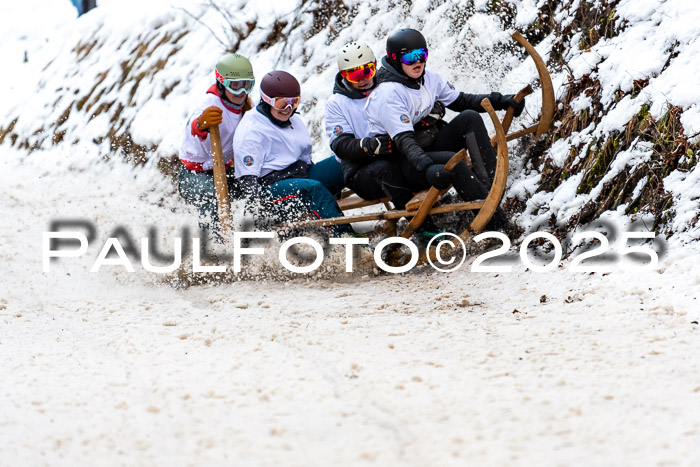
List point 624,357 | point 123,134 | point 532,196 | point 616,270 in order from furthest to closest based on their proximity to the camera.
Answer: point 123,134
point 532,196
point 616,270
point 624,357

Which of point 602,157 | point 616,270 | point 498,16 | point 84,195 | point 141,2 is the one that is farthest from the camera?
point 141,2

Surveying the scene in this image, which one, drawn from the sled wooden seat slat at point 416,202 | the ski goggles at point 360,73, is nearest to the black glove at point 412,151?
the sled wooden seat slat at point 416,202

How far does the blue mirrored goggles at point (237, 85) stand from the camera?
5.46 meters

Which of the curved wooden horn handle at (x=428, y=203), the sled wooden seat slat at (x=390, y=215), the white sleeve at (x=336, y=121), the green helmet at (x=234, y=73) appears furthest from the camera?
the green helmet at (x=234, y=73)

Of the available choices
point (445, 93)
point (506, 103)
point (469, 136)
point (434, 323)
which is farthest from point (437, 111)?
point (434, 323)

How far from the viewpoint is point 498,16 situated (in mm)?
6926

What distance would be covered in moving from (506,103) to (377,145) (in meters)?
1.17

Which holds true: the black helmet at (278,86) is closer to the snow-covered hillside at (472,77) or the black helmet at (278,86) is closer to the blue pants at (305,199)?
the blue pants at (305,199)

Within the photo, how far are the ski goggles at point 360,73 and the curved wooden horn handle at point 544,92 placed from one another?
3.81 feet

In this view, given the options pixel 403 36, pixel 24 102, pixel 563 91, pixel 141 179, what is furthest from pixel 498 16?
pixel 24 102

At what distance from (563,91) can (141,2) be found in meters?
8.73

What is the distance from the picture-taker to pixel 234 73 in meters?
5.42

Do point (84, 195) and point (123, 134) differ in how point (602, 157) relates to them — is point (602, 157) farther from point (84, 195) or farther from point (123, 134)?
point (123, 134)

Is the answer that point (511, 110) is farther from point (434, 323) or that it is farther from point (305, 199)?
point (434, 323)
